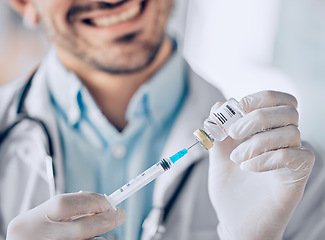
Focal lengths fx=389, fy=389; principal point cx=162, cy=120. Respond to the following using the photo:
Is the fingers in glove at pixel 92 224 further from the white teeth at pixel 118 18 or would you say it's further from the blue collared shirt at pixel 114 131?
the white teeth at pixel 118 18

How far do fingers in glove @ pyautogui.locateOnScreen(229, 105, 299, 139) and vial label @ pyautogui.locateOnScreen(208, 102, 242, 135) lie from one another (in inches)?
0.5

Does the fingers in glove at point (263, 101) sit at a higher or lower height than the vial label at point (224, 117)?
lower

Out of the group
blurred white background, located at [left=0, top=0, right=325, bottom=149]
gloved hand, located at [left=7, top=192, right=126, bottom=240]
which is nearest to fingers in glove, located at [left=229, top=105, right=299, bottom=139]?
blurred white background, located at [left=0, top=0, right=325, bottom=149]

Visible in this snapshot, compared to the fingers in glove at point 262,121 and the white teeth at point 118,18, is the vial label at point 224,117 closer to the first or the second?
the fingers in glove at point 262,121

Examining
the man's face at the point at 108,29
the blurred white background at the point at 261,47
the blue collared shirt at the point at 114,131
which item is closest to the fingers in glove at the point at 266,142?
the blurred white background at the point at 261,47

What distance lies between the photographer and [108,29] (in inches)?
48.0

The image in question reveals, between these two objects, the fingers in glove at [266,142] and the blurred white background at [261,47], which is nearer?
the fingers in glove at [266,142]

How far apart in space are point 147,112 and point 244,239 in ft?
1.59

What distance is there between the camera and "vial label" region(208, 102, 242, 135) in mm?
854

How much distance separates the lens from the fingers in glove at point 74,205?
0.87m

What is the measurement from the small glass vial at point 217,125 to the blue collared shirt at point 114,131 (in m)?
0.39

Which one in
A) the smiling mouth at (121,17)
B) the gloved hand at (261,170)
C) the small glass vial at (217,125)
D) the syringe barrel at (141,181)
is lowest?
the gloved hand at (261,170)

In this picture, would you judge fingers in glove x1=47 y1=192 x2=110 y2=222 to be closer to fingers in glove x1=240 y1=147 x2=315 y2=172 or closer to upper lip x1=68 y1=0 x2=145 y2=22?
fingers in glove x1=240 y1=147 x2=315 y2=172

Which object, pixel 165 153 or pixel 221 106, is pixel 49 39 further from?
pixel 221 106
